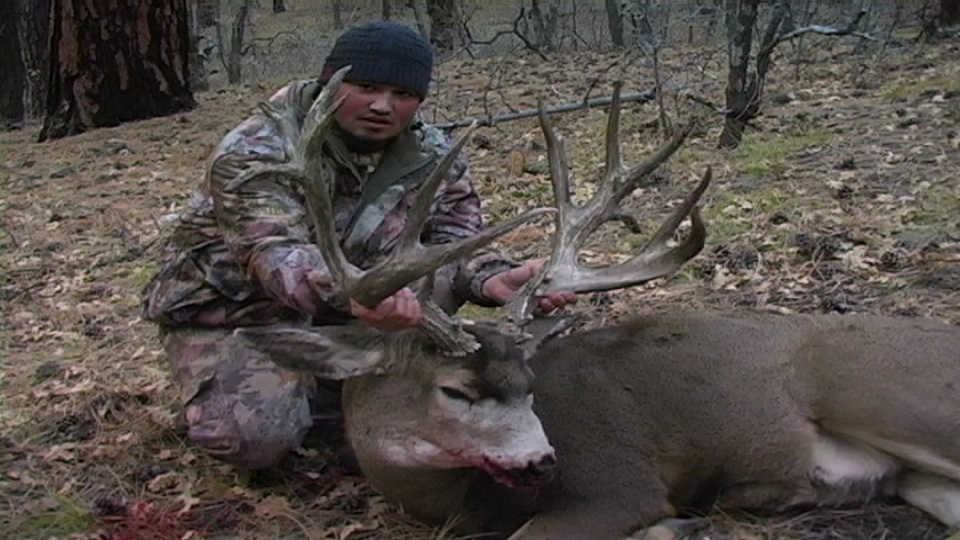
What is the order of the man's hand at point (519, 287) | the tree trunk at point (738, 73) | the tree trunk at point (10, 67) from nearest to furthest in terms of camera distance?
the man's hand at point (519, 287) → the tree trunk at point (738, 73) → the tree trunk at point (10, 67)

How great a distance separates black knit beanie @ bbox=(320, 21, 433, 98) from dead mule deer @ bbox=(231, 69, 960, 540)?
1.84ft

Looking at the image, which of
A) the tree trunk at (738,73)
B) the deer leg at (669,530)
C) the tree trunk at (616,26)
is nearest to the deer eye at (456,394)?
the deer leg at (669,530)

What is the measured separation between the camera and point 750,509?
3.79 metres

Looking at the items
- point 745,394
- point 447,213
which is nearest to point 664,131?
point 447,213

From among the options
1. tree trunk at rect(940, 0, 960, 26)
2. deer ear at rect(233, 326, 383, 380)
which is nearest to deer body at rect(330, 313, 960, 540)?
deer ear at rect(233, 326, 383, 380)

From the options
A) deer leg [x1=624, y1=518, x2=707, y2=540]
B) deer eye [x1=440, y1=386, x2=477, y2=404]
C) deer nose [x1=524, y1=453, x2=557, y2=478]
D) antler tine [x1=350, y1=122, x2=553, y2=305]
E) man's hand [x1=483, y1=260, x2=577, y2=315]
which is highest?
antler tine [x1=350, y1=122, x2=553, y2=305]

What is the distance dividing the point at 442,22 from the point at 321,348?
14.7 m

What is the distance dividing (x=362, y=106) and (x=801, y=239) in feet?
9.11

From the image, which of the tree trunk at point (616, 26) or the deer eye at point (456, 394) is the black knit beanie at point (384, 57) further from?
the tree trunk at point (616, 26)

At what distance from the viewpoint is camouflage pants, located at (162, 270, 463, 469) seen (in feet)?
→ 13.5

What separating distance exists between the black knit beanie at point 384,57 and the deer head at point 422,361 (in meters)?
0.53

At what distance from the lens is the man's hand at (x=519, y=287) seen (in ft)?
12.6

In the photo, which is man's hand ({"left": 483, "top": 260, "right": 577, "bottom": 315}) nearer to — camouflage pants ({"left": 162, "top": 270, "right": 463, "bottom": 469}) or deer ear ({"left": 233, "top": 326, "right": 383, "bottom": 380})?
camouflage pants ({"left": 162, "top": 270, "right": 463, "bottom": 469})

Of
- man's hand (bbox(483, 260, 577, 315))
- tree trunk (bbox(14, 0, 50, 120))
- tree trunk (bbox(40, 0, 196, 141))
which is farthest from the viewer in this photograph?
tree trunk (bbox(14, 0, 50, 120))
